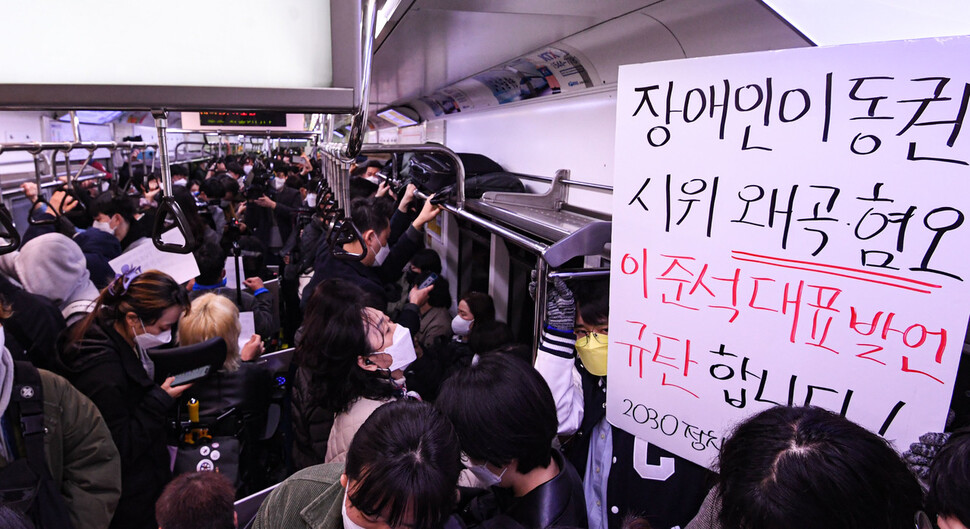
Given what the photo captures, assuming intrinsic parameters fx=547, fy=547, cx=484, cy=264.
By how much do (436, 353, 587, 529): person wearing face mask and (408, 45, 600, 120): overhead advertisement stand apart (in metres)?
1.88

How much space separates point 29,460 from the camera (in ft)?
5.97

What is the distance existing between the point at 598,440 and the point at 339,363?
99 cm

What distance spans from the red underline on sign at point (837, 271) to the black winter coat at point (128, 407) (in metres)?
2.32

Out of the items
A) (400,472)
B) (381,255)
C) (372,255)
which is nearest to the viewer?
(400,472)

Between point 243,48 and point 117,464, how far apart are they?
2.08m

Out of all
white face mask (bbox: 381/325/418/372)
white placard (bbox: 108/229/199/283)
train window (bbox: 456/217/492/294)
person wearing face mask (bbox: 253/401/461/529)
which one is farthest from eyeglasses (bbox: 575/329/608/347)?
train window (bbox: 456/217/492/294)

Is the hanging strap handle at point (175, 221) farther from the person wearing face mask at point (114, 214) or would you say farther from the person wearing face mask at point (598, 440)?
the person wearing face mask at point (114, 214)

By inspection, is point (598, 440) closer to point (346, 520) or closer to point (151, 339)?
point (346, 520)

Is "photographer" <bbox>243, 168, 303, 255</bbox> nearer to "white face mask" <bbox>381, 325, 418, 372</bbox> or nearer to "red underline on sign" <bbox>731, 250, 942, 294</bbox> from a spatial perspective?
"white face mask" <bbox>381, 325, 418, 372</bbox>

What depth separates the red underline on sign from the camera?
3.73 ft

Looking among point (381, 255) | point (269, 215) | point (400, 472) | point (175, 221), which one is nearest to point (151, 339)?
point (175, 221)

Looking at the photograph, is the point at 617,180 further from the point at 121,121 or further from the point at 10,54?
the point at 121,121

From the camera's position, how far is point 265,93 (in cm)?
72

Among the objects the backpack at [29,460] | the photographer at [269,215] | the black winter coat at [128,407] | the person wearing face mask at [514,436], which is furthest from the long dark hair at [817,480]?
the photographer at [269,215]
